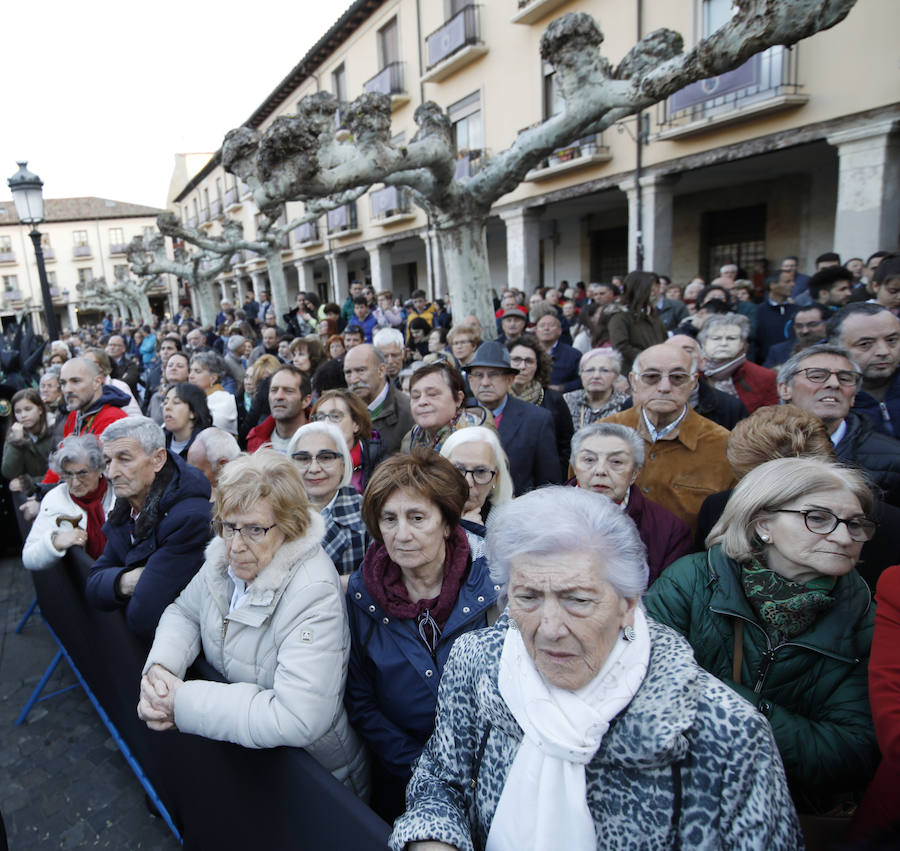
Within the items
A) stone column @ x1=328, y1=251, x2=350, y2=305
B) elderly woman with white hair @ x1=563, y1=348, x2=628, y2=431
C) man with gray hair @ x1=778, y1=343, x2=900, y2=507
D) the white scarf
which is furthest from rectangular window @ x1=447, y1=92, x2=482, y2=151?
the white scarf

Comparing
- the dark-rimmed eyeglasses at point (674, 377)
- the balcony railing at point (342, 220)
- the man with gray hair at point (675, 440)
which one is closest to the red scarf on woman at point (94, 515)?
the man with gray hair at point (675, 440)

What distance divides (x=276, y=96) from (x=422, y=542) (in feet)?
94.8

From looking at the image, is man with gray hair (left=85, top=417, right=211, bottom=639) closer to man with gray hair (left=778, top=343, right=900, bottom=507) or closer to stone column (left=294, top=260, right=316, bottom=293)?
man with gray hair (left=778, top=343, right=900, bottom=507)

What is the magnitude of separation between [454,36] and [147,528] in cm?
1742

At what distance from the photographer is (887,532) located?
2109 millimetres

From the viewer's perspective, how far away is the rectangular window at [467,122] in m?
16.4

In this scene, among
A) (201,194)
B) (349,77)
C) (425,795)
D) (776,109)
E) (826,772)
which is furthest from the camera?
(201,194)

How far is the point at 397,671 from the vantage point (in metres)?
1.91

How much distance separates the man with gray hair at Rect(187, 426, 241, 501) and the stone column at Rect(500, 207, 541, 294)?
12.6 meters

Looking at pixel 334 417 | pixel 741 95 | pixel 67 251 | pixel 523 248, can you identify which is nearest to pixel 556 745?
pixel 334 417

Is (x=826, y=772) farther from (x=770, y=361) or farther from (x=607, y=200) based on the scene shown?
(x=607, y=200)

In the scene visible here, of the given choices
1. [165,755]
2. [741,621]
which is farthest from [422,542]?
[165,755]

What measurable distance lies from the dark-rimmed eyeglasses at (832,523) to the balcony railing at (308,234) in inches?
1021

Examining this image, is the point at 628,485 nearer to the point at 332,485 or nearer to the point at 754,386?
the point at 332,485
